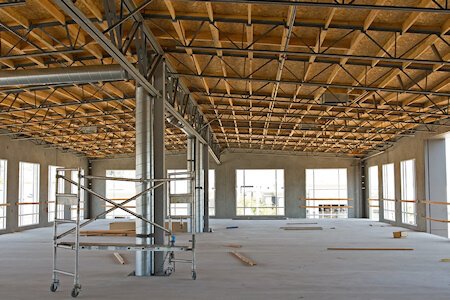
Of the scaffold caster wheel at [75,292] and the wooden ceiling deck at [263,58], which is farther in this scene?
the wooden ceiling deck at [263,58]

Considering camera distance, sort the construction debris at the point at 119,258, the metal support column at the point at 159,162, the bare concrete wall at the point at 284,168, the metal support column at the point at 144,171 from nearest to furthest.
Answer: the metal support column at the point at 144,171
the metal support column at the point at 159,162
the construction debris at the point at 119,258
the bare concrete wall at the point at 284,168

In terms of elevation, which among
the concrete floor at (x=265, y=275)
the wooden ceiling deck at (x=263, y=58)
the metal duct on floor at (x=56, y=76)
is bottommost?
the concrete floor at (x=265, y=275)

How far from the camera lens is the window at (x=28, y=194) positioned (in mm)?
32156

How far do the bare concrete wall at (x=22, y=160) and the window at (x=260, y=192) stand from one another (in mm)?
15046

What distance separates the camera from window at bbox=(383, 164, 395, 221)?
113 feet

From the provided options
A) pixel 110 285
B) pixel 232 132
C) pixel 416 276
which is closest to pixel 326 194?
pixel 232 132

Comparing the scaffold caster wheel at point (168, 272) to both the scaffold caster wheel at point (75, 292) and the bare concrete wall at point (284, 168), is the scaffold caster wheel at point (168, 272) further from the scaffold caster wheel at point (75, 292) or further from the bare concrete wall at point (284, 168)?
the bare concrete wall at point (284, 168)

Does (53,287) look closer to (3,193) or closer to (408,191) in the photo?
(3,193)

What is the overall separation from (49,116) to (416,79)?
18.8m

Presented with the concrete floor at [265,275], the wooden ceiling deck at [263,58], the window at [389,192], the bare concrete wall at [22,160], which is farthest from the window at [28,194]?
the window at [389,192]

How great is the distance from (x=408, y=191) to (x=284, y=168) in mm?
14347

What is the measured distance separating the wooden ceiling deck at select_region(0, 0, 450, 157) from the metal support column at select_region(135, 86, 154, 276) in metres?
2.07

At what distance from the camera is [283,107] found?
80.4 feet

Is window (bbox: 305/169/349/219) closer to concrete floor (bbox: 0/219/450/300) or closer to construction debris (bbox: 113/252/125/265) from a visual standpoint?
concrete floor (bbox: 0/219/450/300)
